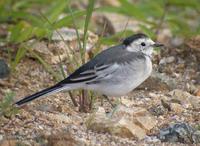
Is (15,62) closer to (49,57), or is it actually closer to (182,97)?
(49,57)

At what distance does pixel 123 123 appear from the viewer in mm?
6238

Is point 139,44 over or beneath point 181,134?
over

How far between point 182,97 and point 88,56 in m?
1.40

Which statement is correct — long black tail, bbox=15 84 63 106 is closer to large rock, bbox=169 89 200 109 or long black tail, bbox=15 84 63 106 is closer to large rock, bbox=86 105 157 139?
large rock, bbox=86 105 157 139

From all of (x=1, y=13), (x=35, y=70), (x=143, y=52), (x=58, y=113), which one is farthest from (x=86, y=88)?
(x=1, y=13)

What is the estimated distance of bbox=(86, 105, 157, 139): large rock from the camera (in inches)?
245

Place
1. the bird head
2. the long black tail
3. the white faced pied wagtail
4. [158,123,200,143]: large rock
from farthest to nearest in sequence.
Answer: the bird head < the white faced pied wagtail < the long black tail < [158,123,200,143]: large rock

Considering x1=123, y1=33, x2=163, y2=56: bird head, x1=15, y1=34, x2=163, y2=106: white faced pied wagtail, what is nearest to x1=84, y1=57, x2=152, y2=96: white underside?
x1=15, y1=34, x2=163, y2=106: white faced pied wagtail

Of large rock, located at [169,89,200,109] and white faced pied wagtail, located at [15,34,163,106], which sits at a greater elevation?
white faced pied wagtail, located at [15,34,163,106]

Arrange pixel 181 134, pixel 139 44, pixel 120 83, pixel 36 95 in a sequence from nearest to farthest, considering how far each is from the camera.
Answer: pixel 181 134
pixel 36 95
pixel 120 83
pixel 139 44

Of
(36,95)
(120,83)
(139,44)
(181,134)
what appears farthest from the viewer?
(139,44)

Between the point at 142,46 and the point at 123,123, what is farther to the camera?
the point at 142,46

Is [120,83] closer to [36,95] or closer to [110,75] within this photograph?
[110,75]

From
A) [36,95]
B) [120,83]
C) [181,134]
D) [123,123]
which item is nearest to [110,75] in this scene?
[120,83]
